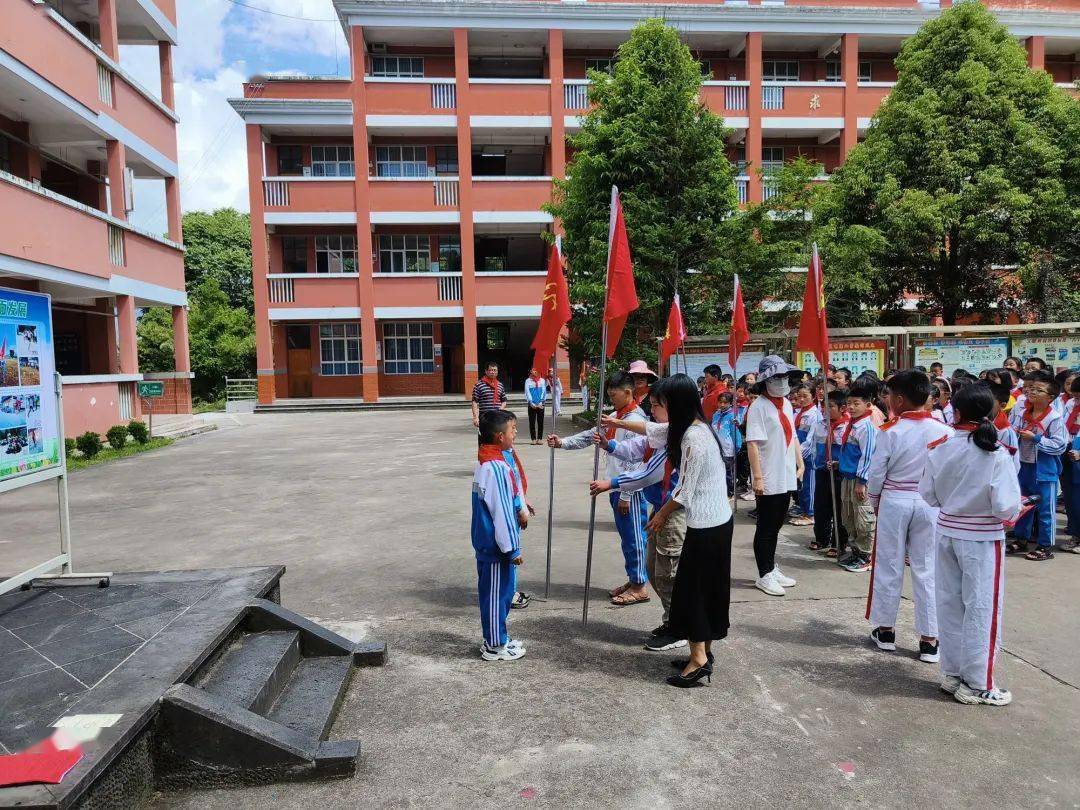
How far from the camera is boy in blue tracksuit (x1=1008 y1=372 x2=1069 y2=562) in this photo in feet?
22.0

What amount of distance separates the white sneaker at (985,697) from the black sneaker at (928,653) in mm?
527

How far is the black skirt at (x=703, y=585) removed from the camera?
4117 mm

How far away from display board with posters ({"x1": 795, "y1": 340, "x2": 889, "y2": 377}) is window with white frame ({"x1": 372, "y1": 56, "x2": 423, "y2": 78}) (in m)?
21.8

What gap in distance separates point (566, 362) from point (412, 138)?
10.7m

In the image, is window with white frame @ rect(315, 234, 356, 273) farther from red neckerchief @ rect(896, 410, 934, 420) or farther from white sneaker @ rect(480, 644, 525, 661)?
red neckerchief @ rect(896, 410, 934, 420)

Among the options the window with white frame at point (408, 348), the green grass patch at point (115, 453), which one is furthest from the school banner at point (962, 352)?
the window with white frame at point (408, 348)

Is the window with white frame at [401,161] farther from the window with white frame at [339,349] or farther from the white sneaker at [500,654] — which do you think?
the white sneaker at [500,654]

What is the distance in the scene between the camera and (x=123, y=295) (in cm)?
1700

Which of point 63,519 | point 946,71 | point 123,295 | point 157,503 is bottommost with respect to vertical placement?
point 157,503

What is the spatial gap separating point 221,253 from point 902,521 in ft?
136

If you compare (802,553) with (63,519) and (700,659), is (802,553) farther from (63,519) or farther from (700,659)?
(63,519)

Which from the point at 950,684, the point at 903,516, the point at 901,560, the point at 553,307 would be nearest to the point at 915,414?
the point at 903,516

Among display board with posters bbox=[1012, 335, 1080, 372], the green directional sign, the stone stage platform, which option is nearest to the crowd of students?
the stone stage platform

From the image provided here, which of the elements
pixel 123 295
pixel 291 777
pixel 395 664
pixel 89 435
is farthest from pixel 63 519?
pixel 123 295
